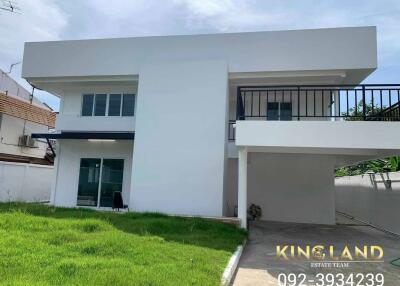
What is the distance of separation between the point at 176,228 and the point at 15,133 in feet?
42.5

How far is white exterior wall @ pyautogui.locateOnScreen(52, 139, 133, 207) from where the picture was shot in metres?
12.8

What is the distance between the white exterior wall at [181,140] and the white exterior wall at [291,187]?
7.18ft

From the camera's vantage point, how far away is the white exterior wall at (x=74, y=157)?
12.8 meters

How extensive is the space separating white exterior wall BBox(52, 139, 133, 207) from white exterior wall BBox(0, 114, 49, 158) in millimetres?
5168

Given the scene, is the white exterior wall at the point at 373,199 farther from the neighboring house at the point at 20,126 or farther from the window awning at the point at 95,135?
the neighboring house at the point at 20,126

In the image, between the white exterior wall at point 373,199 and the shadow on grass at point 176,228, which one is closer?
the shadow on grass at point 176,228

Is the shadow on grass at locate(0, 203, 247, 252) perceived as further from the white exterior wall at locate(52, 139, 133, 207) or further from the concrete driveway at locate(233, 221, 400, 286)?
the white exterior wall at locate(52, 139, 133, 207)

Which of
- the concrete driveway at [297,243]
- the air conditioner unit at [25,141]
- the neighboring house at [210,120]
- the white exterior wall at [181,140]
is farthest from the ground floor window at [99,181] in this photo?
the air conditioner unit at [25,141]

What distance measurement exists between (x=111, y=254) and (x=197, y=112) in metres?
6.17

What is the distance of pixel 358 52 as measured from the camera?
1062 cm

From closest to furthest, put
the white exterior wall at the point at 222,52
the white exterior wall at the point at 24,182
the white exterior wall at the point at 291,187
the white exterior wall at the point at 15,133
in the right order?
the white exterior wall at the point at 222,52
the white exterior wall at the point at 291,187
the white exterior wall at the point at 24,182
the white exterior wall at the point at 15,133

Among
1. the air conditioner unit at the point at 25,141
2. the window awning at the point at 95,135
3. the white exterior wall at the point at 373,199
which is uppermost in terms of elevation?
the air conditioner unit at the point at 25,141

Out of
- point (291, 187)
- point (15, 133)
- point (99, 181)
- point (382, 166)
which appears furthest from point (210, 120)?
point (15, 133)

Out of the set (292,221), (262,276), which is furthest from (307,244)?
(292,221)
